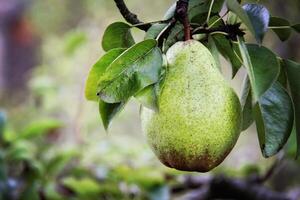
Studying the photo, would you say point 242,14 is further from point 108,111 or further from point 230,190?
point 230,190

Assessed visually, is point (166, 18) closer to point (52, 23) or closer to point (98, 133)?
point (98, 133)

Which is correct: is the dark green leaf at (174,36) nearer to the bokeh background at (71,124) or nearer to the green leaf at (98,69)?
the green leaf at (98,69)

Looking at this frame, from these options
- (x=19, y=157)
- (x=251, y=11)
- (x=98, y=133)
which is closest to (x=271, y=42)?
(x=98, y=133)

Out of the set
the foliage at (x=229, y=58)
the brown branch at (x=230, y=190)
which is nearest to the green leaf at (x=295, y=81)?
the foliage at (x=229, y=58)

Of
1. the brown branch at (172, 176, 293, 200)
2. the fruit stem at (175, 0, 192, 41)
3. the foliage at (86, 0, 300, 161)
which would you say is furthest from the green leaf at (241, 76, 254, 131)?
the brown branch at (172, 176, 293, 200)

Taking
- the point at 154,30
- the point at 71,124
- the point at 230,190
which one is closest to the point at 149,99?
the point at 154,30
